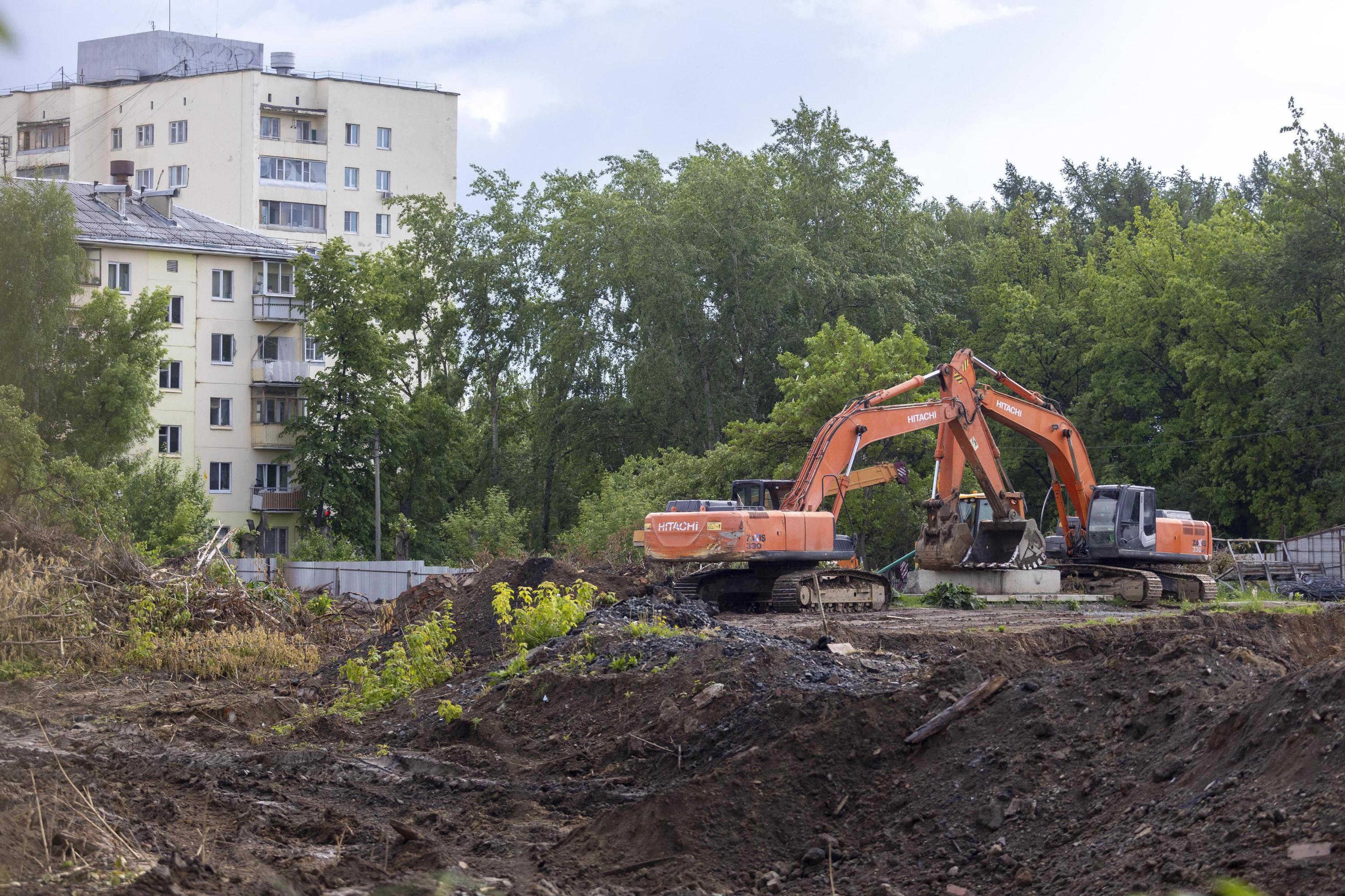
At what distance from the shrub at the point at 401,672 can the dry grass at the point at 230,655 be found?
276 centimetres

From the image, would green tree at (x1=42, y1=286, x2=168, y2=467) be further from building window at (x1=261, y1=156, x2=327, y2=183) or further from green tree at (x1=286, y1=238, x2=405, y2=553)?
building window at (x1=261, y1=156, x2=327, y2=183)

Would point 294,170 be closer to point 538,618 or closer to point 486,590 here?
point 486,590

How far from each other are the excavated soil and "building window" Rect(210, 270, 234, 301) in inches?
1661

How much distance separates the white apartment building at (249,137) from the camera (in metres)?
65.9

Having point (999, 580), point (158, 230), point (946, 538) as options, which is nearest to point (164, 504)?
point (158, 230)

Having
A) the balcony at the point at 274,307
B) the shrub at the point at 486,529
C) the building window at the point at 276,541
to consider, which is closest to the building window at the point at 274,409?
the balcony at the point at 274,307

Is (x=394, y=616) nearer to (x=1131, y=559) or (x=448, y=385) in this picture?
(x=1131, y=559)

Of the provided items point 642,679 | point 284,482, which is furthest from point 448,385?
point 642,679

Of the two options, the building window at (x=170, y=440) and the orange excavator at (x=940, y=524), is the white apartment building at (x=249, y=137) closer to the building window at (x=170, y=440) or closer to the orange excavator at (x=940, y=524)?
the building window at (x=170, y=440)

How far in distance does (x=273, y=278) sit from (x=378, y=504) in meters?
12.7

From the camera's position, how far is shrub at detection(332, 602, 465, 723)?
46.5ft

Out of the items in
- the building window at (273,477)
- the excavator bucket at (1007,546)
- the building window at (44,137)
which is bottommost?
the excavator bucket at (1007,546)

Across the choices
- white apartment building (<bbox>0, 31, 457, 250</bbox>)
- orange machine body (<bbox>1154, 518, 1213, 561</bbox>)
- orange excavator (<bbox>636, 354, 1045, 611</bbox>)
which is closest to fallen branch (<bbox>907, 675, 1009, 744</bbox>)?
orange excavator (<bbox>636, 354, 1045, 611</bbox>)

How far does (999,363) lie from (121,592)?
3779 centimetres
